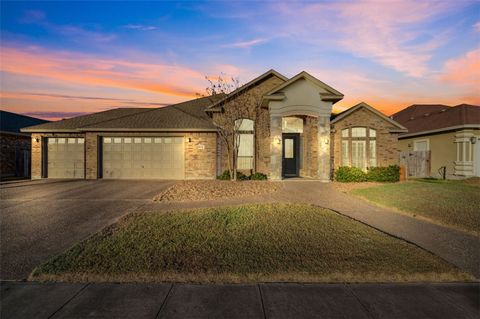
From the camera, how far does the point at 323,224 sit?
22.5 ft

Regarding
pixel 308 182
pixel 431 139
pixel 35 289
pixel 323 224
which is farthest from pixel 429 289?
pixel 431 139

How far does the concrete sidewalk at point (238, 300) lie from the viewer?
3299 mm

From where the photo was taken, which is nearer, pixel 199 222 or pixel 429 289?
pixel 429 289

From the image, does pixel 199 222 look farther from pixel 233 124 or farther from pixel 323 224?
pixel 233 124

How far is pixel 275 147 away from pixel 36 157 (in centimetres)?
1547

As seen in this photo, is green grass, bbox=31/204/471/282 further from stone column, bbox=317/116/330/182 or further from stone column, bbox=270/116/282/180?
stone column, bbox=317/116/330/182

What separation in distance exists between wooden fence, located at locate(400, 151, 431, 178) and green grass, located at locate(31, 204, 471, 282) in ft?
51.8

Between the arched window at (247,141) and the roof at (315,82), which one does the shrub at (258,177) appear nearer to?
the arched window at (247,141)

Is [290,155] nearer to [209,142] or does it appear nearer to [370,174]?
[370,174]

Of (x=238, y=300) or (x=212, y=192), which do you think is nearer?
(x=238, y=300)

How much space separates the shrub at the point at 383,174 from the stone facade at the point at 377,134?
4.82 ft

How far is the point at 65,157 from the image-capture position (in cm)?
1772

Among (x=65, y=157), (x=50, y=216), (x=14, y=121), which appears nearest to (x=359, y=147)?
(x=50, y=216)

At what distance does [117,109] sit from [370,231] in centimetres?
2144
